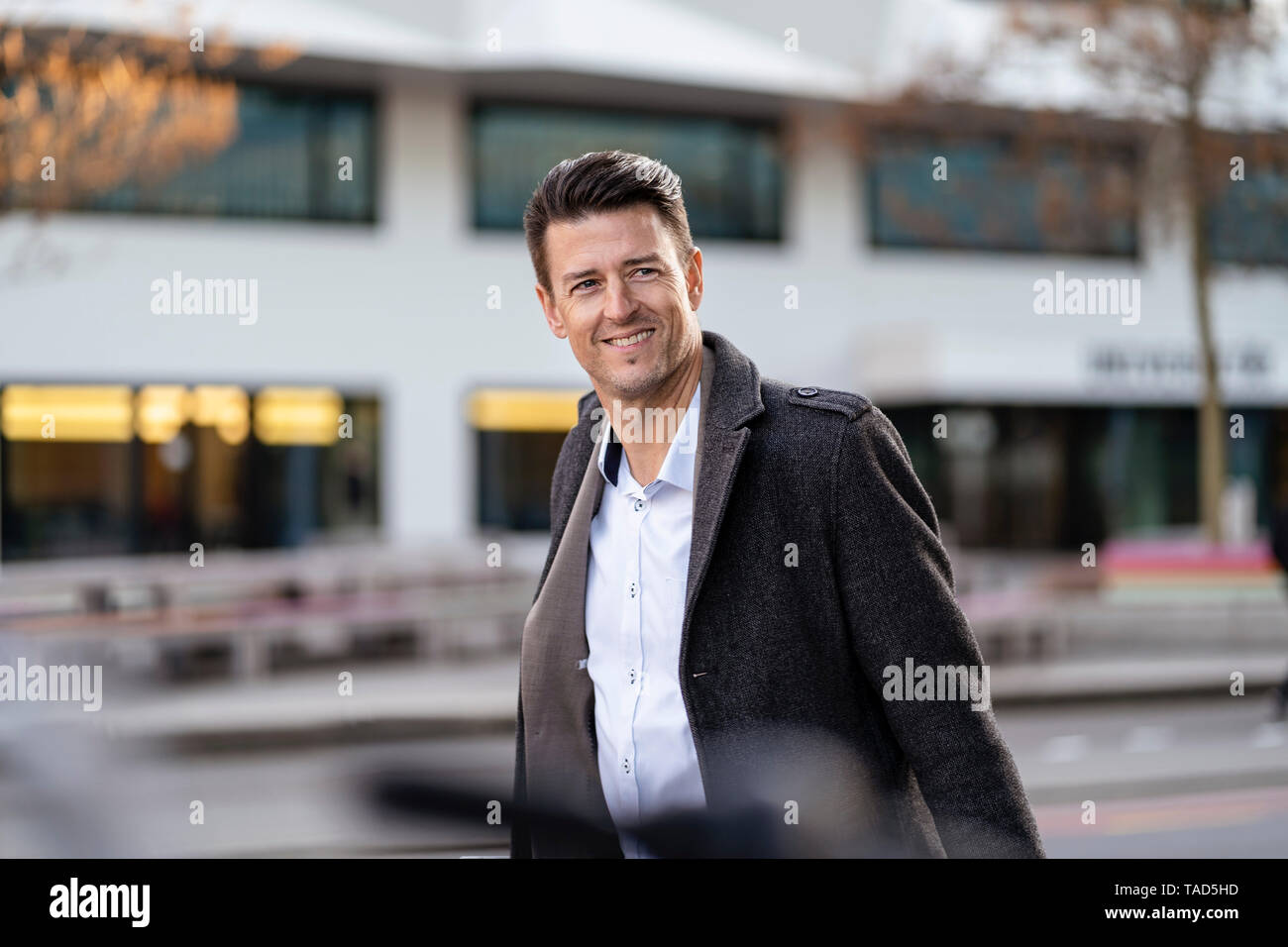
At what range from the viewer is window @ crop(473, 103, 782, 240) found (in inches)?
648

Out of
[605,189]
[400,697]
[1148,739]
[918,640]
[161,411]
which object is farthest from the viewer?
[161,411]

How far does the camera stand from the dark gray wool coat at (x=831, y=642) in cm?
152

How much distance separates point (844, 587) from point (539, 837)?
462 millimetres

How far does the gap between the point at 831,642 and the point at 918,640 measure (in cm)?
10

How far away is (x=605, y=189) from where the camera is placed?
1.65m

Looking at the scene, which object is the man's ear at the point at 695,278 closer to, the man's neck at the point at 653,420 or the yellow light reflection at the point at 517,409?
the man's neck at the point at 653,420

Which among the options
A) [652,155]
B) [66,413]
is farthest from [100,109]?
[652,155]

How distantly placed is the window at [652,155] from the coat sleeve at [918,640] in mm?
14913

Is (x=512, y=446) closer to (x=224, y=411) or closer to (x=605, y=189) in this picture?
(x=224, y=411)

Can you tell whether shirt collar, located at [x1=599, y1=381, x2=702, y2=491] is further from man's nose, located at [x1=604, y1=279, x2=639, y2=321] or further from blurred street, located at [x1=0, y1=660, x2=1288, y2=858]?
blurred street, located at [x1=0, y1=660, x2=1288, y2=858]

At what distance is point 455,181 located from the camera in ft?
54.2

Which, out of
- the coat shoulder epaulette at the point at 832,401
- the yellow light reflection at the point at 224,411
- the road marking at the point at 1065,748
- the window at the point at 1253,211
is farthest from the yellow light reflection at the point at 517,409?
the coat shoulder epaulette at the point at 832,401

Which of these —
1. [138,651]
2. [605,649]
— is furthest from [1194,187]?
[605,649]

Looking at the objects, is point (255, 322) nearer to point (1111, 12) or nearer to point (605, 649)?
point (1111, 12)
